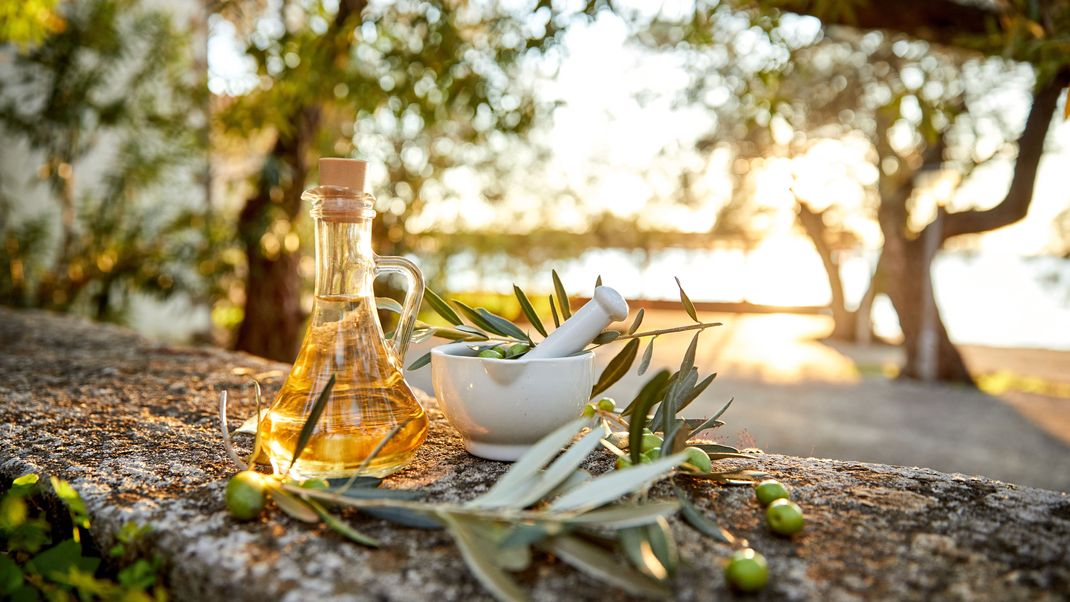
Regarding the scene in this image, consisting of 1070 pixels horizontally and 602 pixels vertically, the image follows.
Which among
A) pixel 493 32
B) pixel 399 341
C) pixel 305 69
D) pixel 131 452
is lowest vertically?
pixel 131 452

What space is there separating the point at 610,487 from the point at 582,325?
1.12ft

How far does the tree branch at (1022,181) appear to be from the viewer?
471cm

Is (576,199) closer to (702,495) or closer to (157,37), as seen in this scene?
(157,37)

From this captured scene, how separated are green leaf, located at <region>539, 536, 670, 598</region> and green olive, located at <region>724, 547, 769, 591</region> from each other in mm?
68

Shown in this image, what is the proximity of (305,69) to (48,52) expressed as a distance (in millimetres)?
3837

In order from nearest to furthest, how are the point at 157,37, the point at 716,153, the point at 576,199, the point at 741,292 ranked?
the point at 157,37 < the point at 716,153 < the point at 576,199 < the point at 741,292

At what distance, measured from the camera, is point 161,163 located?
512 centimetres

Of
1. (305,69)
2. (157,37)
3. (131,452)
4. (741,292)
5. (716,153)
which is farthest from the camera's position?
A: (741,292)

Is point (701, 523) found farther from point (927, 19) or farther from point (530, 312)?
point (927, 19)

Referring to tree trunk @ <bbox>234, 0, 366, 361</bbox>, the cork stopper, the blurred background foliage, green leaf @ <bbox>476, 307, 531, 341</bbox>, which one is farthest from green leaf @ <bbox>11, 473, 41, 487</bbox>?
tree trunk @ <bbox>234, 0, 366, 361</bbox>

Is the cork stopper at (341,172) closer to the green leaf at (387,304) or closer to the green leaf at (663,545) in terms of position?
the green leaf at (387,304)

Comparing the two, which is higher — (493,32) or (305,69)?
(493,32)

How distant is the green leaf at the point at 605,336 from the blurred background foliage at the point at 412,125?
98cm

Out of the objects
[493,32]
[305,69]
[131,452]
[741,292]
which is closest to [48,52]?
[305,69]
